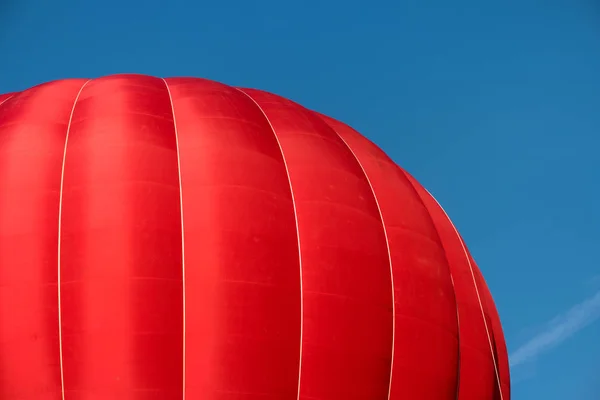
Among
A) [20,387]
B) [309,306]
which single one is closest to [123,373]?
[20,387]

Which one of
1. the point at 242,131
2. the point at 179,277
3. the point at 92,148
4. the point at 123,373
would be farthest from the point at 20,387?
the point at 242,131

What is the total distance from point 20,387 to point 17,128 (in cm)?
364

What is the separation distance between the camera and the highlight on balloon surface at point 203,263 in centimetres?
1222

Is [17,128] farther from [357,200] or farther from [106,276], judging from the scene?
[357,200]

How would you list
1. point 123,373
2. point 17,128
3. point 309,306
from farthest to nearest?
point 17,128 → point 309,306 → point 123,373

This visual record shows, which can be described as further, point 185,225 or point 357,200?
point 357,200

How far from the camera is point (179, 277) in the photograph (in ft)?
40.8

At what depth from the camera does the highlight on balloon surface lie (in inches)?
481

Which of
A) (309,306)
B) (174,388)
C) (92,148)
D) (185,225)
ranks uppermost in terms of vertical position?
(92,148)

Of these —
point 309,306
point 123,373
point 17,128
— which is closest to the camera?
point 123,373

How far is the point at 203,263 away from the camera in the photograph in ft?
41.1

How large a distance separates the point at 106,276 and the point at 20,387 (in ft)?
5.50

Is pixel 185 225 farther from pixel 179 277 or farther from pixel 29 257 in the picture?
pixel 29 257

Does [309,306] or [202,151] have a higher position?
[202,151]
